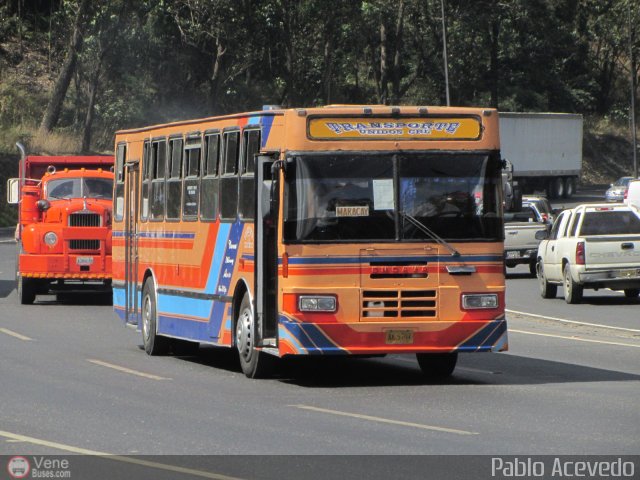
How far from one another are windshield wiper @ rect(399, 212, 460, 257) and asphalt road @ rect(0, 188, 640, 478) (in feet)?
4.52

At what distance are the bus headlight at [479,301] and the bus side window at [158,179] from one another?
5052 mm

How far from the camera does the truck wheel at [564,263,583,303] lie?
2873 cm

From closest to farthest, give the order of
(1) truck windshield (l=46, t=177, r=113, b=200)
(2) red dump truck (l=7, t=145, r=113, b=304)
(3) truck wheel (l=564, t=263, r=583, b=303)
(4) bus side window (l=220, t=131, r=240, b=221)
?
(4) bus side window (l=220, t=131, r=240, b=221) < (2) red dump truck (l=7, t=145, r=113, b=304) < (1) truck windshield (l=46, t=177, r=113, b=200) < (3) truck wheel (l=564, t=263, r=583, b=303)

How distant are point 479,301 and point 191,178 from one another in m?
4.25

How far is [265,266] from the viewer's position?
50.3ft

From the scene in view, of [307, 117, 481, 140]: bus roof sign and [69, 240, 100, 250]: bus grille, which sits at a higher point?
[307, 117, 481, 140]: bus roof sign

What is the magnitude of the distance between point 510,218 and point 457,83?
179ft

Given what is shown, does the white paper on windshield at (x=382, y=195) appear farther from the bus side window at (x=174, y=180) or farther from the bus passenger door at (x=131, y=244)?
the bus passenger door at (x=131, y=244)

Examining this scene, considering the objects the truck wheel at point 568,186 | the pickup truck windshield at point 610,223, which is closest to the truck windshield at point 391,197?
the pickup truck windshield at point 610,223

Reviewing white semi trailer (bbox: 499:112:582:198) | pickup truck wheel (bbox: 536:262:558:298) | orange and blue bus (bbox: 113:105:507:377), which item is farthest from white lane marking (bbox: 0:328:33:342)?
white semi trailer (bbox: 499:112:582:198)

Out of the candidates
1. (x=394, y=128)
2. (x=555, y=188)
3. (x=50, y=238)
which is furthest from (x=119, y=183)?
(x=555, y=188)

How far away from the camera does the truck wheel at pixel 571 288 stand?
94.3ft

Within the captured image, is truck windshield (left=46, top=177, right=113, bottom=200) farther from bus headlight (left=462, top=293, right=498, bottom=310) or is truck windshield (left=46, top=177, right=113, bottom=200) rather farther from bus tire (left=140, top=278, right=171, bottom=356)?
bus headlight (left=462, top=293, right=498, bottom=310)
